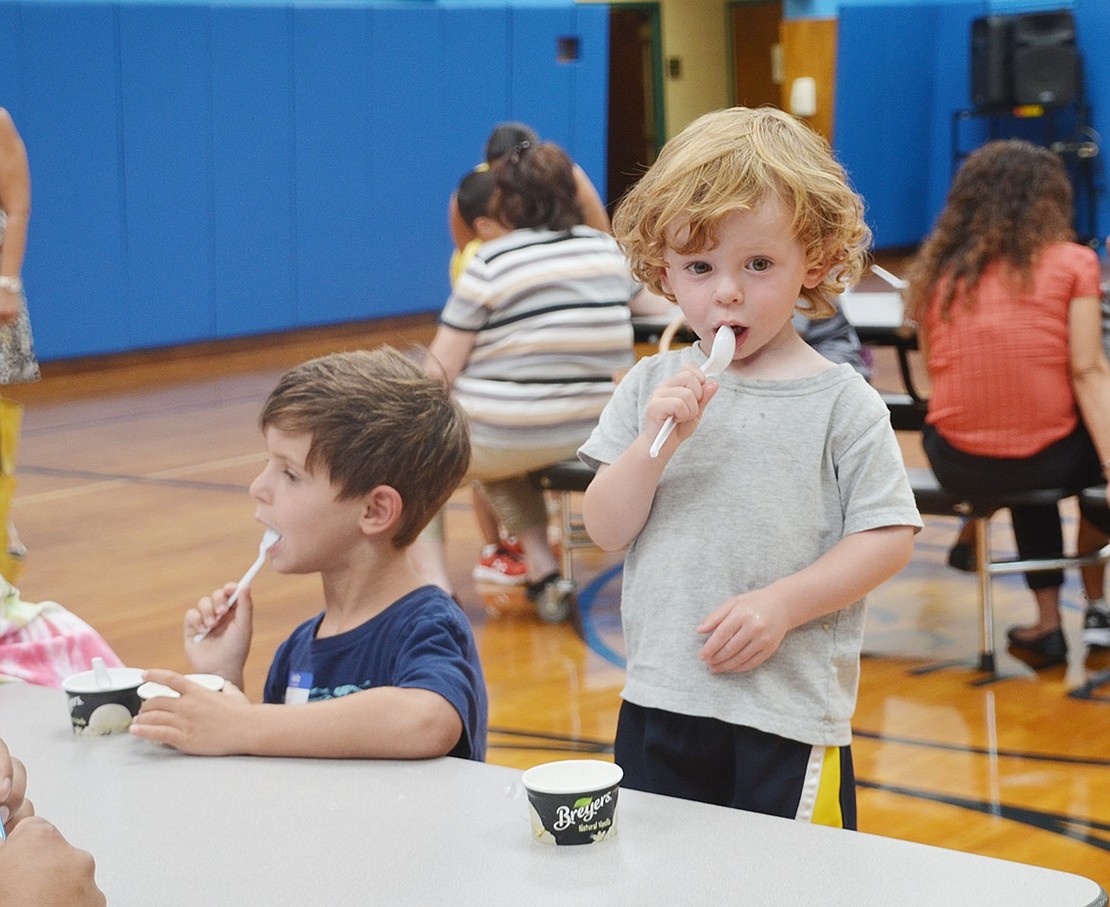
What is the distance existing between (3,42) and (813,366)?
7.28 meters

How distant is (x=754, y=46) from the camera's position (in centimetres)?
1486

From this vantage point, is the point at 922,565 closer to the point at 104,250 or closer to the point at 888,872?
the point at 888,872

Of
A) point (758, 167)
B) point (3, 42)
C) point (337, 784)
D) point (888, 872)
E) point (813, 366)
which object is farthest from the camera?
point (3, 42)

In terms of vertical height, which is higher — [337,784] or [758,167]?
A: [758,167]

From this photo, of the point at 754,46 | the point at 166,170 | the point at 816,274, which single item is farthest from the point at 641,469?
the point at 754,46

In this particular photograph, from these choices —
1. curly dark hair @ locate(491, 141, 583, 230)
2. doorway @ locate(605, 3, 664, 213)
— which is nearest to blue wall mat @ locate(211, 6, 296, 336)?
doorway @ locate(605, 3, 664, 213)

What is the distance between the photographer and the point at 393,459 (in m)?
1.70

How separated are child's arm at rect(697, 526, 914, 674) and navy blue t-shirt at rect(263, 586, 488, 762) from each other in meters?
0.24

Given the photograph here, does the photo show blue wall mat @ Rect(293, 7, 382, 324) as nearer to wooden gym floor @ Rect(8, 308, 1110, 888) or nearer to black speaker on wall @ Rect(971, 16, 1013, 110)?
wooden gym floor @ Rect(8, 308, 1110, 888)

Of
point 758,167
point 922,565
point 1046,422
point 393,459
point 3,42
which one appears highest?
point 3,42

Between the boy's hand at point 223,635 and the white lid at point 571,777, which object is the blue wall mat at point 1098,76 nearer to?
the boy's hand at point 223,635

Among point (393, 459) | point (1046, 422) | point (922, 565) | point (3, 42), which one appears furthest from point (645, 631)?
point (3, 42)

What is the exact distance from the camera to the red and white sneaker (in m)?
4.55

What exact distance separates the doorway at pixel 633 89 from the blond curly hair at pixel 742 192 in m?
12.1
